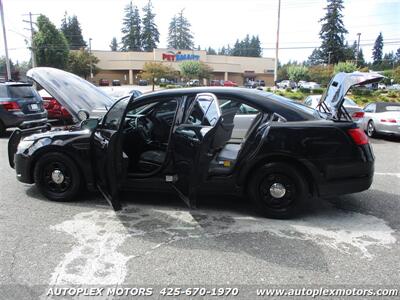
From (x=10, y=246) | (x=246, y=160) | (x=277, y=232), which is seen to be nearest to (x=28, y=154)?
(x=10, y=246)

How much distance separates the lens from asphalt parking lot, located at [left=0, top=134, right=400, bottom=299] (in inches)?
124

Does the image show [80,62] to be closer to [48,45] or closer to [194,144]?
[48,45]

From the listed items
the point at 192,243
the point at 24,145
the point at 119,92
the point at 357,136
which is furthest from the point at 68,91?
the point at 119,92

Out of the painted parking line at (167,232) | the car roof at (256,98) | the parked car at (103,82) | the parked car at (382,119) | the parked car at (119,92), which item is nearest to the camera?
the painted parking line at (167,232)

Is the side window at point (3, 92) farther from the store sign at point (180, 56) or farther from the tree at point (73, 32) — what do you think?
the tree at point (73, 32)

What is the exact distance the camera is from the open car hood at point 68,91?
17.6 ft

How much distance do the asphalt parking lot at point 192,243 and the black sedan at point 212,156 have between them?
0.30 meters

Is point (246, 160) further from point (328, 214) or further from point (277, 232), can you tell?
point (328, 214)

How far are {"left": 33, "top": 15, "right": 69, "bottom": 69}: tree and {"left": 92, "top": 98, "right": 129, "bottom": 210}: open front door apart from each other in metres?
57.8

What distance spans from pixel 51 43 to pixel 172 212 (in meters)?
59.3

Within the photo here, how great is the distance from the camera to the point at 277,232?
4023 mm

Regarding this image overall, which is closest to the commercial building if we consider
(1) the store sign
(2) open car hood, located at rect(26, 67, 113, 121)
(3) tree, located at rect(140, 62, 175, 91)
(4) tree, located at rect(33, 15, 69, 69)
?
(1) the store sign

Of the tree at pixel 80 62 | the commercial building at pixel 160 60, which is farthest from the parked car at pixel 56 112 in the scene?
the commercial building at pixel 160 60

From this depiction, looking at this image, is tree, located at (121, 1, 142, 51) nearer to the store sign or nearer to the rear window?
the store sign
